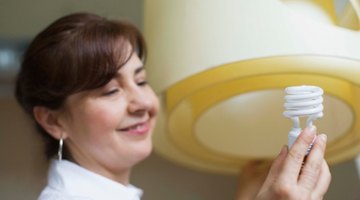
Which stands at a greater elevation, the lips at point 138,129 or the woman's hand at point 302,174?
the woman's hand at point 302,174

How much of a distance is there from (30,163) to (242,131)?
20.9 inches

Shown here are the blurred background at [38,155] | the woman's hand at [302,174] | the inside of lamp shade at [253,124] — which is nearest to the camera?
the woman's hand at [302,174]

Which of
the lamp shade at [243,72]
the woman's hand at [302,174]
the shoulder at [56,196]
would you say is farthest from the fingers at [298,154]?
the shoulder at [56,196]

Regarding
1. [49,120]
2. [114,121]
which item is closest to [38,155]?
[49,120]

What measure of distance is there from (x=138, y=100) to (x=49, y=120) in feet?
0.53

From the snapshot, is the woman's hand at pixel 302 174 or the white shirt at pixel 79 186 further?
the white shirt at pixel 79 186

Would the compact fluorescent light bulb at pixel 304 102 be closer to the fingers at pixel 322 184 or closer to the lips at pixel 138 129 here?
the fingers at pixel 322 184

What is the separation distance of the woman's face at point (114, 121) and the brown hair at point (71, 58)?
20 mm

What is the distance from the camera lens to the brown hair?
78 centimetres

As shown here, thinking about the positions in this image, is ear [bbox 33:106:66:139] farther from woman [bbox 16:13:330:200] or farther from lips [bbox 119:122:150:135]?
lips [bbox 119:122:150:135]

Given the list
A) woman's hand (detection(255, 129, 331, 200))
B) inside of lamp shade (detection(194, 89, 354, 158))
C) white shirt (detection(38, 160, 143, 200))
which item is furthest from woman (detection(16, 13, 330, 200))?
woman's hand (detection(255, 129, 331, 200))

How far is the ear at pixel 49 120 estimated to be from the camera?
84 cm

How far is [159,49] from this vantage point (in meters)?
0.81

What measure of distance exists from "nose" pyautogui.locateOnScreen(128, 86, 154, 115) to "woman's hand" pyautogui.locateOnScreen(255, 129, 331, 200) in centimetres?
25
